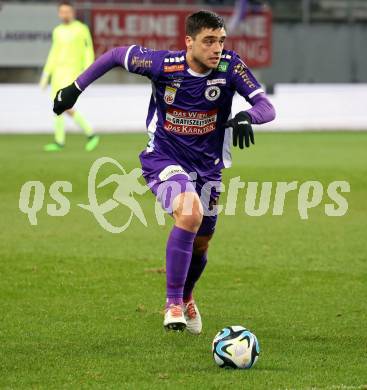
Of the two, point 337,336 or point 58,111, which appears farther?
point 58,111

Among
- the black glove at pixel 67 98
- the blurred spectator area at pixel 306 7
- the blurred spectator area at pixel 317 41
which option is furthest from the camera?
the blurred spectator area at pixel 317 41

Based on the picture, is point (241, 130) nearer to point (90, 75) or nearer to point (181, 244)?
point (181, 244)

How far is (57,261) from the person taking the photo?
1033 centimetres

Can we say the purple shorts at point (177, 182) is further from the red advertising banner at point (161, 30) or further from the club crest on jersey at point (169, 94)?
the red advertising banner at point (161, 30)

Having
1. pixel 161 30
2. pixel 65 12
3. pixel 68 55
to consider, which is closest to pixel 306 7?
pixel 161 30

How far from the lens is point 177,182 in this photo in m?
7.27

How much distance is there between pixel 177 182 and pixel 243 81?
2.66 ft

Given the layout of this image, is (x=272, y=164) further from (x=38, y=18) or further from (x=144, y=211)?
(x=38, y=18)

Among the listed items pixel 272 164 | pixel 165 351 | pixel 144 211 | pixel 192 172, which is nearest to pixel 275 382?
pixel 165 351

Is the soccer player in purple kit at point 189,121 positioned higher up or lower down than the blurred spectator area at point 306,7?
higher up

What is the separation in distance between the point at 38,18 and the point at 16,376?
82.8 feet

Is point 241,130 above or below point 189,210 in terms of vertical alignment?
above

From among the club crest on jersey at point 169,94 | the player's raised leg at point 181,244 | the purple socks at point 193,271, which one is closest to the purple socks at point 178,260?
the player's raised leg at point 181,244

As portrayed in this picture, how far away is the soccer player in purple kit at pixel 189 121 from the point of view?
7207mm
